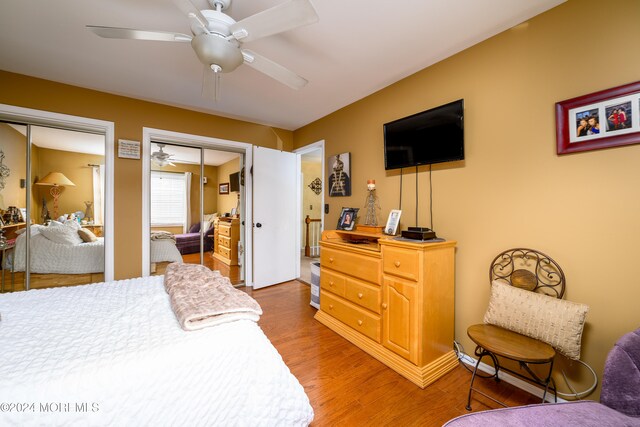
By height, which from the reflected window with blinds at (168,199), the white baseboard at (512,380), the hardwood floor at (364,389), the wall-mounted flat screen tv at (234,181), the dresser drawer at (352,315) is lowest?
the hardwood floor at (364,389)

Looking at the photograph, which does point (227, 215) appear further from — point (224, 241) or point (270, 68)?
point (270, 68)

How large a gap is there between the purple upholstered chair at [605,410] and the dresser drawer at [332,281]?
158 centimetres

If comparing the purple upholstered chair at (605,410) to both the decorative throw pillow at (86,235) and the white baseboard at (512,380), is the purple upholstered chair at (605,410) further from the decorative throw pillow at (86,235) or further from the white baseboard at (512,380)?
the decorative throw pillow at (86,235)

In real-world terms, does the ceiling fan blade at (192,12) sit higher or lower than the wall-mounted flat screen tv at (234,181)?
higher

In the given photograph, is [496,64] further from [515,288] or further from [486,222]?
[515,288]

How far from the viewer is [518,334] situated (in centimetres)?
156

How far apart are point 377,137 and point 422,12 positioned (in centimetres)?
123

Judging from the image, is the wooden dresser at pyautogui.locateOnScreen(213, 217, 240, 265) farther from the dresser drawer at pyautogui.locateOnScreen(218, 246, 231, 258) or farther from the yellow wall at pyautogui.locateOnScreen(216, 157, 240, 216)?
the yellow wall at pyautogui.locateOnScreen(216, 157, 240, 216)

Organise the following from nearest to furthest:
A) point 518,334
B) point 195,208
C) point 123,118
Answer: point 518,334, point 123,118, point 195,208

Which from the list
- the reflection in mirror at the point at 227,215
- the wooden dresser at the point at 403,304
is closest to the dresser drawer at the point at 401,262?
the wooden dresser at the point at 403,304

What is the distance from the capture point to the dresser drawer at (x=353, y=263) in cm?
215

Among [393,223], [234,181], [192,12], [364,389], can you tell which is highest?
[192,12]

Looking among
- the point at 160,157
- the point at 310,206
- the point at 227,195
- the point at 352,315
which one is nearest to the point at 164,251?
the point at 227,195

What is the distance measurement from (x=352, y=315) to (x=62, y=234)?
327 cm
